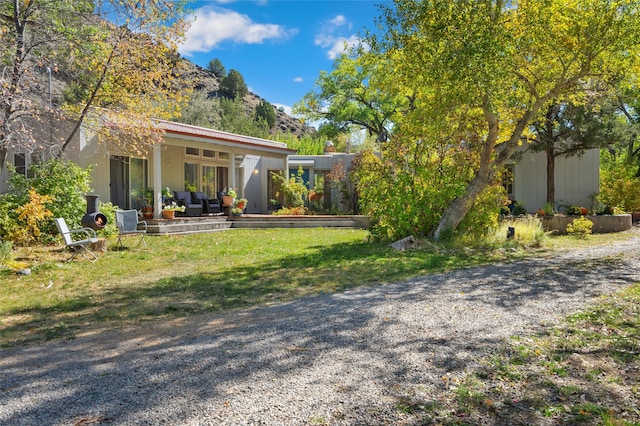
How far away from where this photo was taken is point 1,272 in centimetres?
735

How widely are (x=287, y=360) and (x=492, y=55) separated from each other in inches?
261

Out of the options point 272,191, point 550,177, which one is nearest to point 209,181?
point 272,191

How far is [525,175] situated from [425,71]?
1038cm

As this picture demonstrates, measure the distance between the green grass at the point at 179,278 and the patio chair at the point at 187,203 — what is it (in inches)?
175

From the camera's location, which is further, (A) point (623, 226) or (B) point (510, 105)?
(A) point (623, 226)

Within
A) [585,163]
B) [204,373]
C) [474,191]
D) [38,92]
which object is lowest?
[204,373]

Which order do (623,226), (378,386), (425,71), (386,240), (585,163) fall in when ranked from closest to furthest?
(378,386)
(425,71)
(386,240)
(623,226)
(585,163)

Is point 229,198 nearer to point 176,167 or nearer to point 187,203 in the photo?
point 187,203

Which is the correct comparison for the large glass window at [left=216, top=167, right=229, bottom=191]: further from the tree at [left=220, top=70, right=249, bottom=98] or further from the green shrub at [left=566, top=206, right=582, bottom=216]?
the tree at [left=220, top=70, right=249, bottom=98]

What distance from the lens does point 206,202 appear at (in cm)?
1630

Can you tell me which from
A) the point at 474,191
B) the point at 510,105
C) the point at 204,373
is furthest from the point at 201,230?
the point at 204,373

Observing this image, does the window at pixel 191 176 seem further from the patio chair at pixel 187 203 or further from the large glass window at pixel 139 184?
the large glass window at pixel 139 184

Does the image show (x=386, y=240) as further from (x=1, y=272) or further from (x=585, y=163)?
(x=585, y=163)

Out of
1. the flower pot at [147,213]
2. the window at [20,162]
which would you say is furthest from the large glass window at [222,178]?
the window at [20,162]
